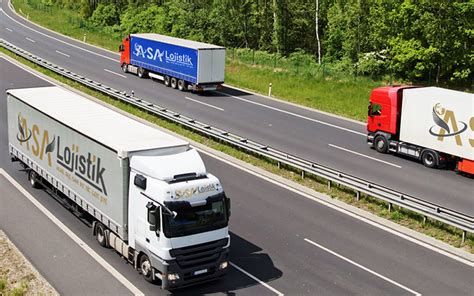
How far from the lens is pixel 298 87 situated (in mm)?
43594

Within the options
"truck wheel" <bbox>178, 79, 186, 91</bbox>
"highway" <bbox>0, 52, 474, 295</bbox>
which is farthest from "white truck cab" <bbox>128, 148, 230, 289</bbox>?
"truck wheel" <bbox>178, 79, 186, 91</bbox>

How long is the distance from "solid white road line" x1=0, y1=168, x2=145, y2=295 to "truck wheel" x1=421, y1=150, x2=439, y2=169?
612 inches

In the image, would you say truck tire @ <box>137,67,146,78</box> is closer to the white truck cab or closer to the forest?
the forest

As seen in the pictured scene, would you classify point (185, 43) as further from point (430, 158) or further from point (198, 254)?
point (198, 254)

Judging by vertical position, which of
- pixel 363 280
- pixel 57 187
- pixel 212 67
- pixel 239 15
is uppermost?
pixel 239 15

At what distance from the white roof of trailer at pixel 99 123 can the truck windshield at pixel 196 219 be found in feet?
7.13

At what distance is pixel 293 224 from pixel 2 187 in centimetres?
1087

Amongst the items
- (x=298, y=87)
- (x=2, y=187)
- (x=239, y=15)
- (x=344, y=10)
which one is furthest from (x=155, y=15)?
(x=2, y=187)

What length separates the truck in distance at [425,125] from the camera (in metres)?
24.8

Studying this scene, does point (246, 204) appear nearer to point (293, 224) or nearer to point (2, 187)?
point (293, 224)

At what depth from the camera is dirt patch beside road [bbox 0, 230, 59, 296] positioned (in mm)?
14320

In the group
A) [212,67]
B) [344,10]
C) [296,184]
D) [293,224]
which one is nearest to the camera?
[293,224]

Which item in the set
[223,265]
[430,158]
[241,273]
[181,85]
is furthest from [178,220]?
[181,85]

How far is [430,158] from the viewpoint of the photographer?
84.8 feet
